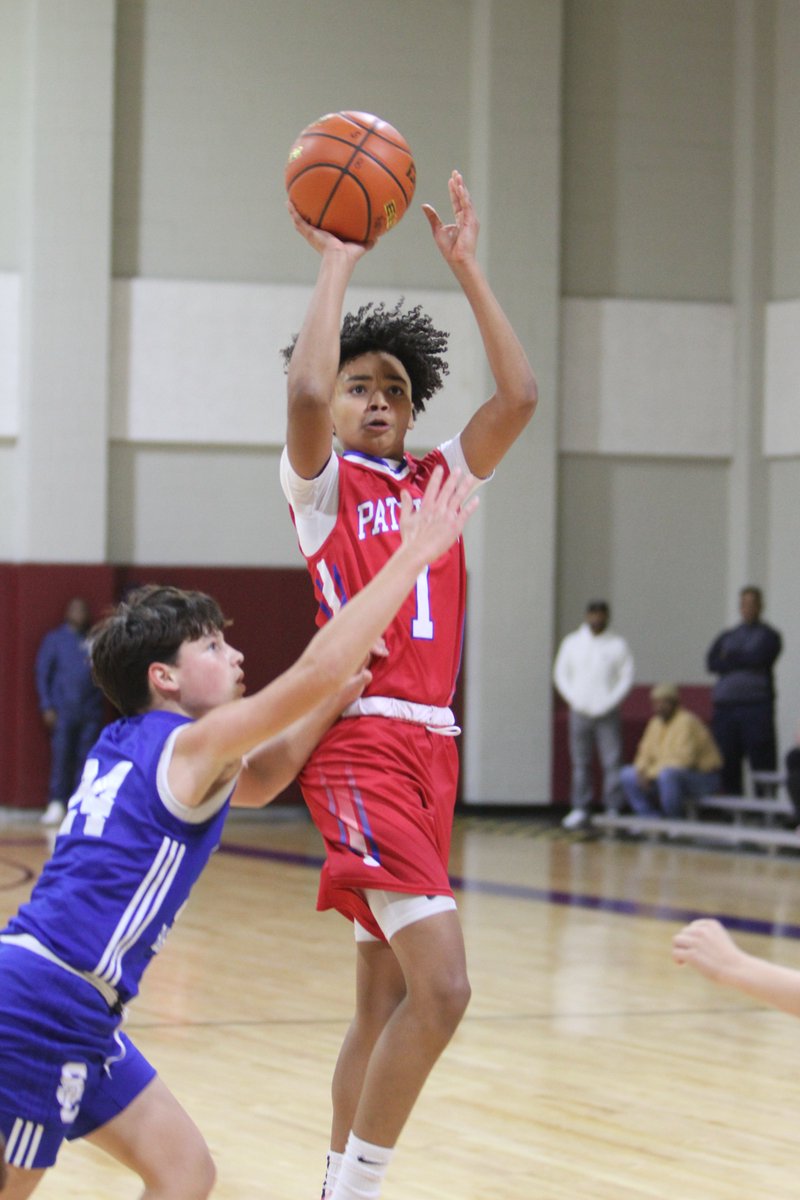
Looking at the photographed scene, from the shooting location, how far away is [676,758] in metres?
13.2

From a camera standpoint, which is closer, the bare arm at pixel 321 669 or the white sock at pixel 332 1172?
the bare arm at pixel 321 669

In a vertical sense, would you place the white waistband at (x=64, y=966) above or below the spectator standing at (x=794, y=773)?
above

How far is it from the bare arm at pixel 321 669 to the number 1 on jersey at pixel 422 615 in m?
0.67

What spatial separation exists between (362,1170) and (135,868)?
950mm

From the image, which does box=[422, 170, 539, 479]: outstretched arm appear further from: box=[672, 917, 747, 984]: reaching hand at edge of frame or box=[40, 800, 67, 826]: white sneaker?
box=[40, 800, 67, 826]: white sneaker

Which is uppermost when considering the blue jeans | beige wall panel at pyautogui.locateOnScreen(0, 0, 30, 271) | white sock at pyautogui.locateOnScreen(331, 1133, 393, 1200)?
beige wall panel at pyautogui.locateOnScreen(0, 0, 30, 271)

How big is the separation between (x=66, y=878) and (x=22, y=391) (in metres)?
11.8

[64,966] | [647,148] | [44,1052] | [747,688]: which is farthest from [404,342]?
[647,148]

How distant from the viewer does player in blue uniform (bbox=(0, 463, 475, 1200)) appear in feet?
9.29

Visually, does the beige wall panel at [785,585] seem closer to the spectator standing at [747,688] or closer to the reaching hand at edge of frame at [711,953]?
the spectator standing at [747,688]

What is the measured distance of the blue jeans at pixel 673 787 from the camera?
13.2 m

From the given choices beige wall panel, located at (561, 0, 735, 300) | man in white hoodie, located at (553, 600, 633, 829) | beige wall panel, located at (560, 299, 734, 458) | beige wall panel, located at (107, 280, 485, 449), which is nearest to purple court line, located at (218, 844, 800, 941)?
man in white hoodie, located at (553, 600, 633, 829)

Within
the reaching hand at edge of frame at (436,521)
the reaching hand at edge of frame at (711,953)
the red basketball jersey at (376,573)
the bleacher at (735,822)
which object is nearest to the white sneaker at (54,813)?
the bleacher at (735,822)

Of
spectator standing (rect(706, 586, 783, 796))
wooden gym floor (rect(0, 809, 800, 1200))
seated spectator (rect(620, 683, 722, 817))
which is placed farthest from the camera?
spectator standing (rect(706, 586, 783, 796))
